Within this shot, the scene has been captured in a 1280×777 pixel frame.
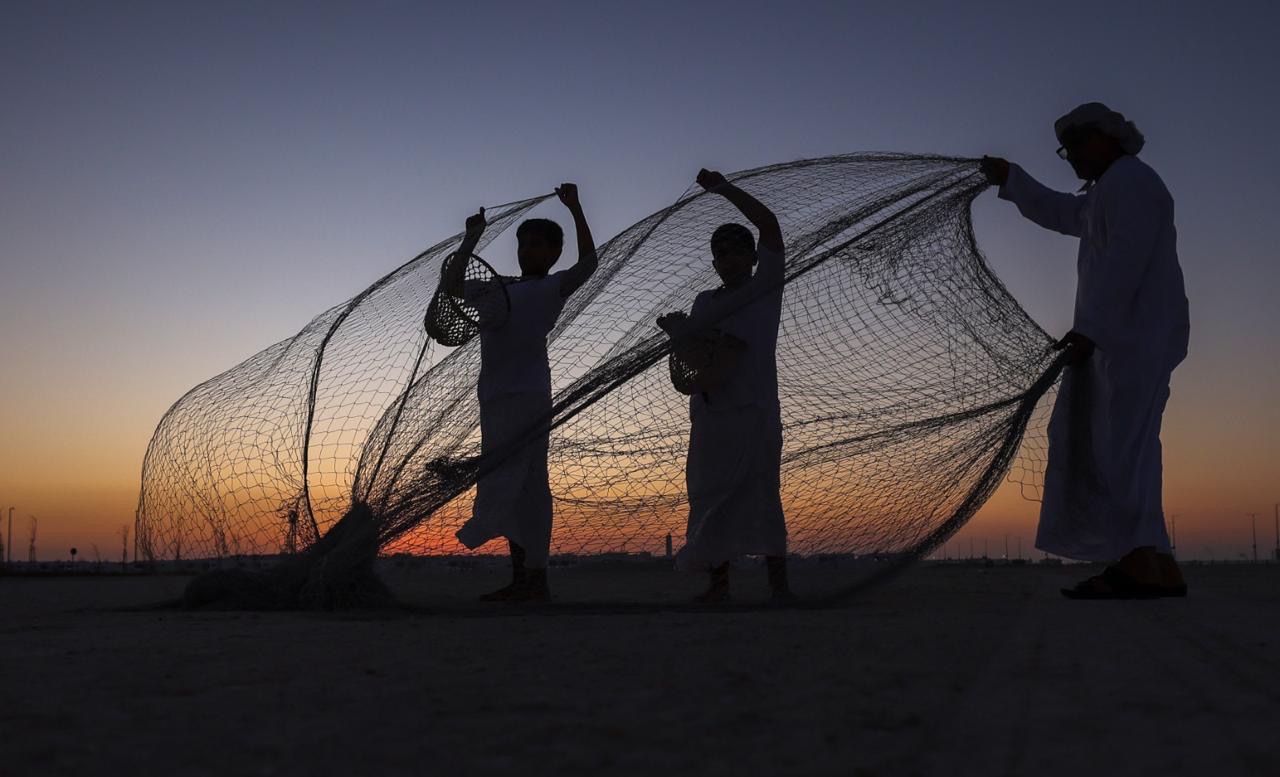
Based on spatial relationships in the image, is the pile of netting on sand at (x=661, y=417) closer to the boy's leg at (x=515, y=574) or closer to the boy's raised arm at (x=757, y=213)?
the boy's raised arm at (x=757, y=213)

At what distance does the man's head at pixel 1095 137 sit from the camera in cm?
606

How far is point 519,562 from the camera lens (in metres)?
6.44

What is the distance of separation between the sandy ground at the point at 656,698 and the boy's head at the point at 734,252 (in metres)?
2.17

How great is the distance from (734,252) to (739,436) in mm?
1003

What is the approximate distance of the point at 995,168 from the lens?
20.4 ft

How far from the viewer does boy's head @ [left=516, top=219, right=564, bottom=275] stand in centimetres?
666

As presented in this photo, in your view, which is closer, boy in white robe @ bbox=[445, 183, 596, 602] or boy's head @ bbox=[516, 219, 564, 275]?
boy in white robe @ bbox=[445, 183, 596, 602]

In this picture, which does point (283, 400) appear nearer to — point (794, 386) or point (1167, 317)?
point (794, 386)

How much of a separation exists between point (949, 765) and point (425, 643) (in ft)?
7.19

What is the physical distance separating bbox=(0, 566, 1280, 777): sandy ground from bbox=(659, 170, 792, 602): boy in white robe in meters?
1.64

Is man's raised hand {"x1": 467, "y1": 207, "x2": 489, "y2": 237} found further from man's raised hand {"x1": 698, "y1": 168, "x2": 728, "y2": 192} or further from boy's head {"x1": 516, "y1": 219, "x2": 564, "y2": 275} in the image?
man's raised hand {"x1": 698, "y1": 168, "x2": 728, "y2": 192}

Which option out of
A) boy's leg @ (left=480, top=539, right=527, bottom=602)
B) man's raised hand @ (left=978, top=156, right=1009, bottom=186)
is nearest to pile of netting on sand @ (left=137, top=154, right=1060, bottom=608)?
man's raised hand @ (left=978, top=156, right=1009, bottom=186)

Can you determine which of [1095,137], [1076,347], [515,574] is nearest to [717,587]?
[515,574]

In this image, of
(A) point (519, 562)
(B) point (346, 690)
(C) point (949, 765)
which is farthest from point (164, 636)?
(C) point (949, 765)
